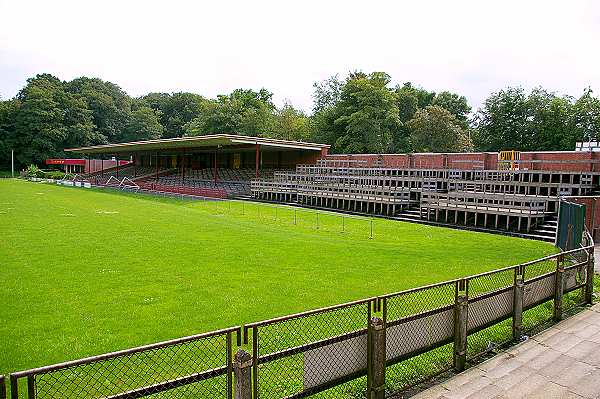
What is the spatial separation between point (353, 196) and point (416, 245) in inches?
524

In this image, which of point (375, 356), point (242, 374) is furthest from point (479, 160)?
point (242, 374)

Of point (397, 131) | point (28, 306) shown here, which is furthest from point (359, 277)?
point (397, 131)

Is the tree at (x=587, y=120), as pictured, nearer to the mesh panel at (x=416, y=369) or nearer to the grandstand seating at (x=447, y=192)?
the grandstand seating at (x=447, y=192)

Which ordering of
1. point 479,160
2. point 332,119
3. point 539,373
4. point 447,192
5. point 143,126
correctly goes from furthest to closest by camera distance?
1. point 143,126
2. point 332,119
3. point 479,160
4. point 447,192
5. point 539,373

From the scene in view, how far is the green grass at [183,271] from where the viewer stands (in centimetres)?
746

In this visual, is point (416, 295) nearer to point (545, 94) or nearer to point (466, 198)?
point (466, 198)

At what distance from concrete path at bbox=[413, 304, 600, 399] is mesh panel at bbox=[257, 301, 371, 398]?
1.03m

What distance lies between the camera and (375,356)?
5301mm

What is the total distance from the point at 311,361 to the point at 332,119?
2238 inches

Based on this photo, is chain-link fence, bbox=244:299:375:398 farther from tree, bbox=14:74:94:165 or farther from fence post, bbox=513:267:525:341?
tree, bbox=14:74:94:165

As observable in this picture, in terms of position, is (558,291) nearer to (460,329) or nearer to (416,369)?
(460,329)

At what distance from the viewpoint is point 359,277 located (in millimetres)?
11148

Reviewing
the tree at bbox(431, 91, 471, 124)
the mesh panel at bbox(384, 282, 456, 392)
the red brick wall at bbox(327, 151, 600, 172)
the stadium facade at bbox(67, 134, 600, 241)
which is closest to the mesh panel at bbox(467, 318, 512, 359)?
the mesh panel at bbox(384, 282, 456, 392)

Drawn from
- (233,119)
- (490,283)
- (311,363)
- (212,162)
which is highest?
(233,119)
